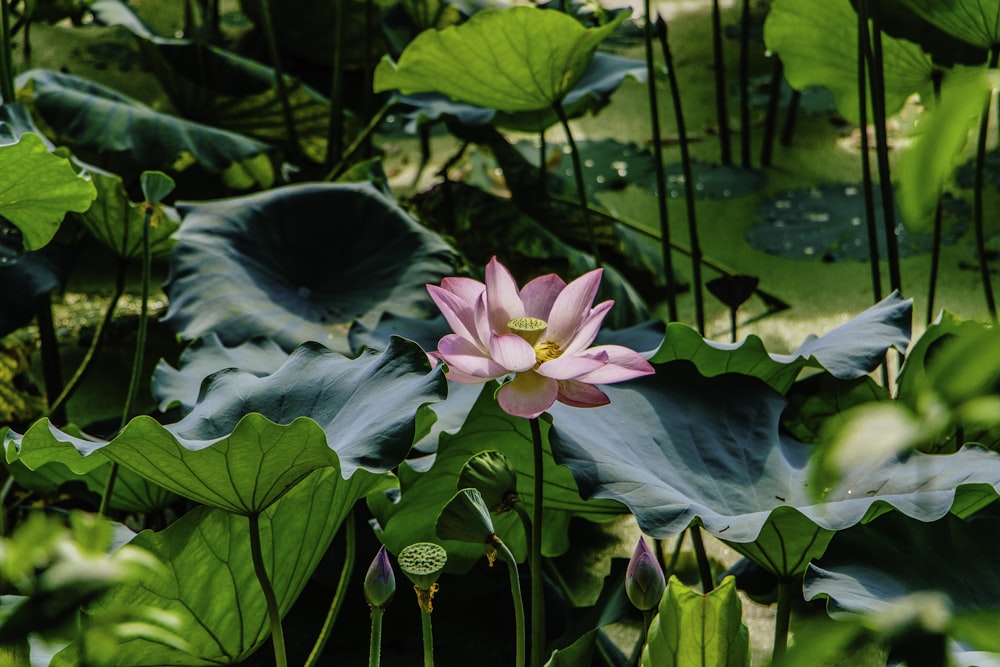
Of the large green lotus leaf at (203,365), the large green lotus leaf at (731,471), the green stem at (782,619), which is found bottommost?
the large green lotus leaf at (203,365)

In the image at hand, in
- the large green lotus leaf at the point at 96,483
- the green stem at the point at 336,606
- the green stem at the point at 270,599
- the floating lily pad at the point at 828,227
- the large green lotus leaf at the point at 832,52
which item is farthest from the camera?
the floating lily pad at the point at 828,227

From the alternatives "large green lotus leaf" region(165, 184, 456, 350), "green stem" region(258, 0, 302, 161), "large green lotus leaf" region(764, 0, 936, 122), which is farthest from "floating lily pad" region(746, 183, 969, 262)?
"green stem" region(258, 0, 302, 161)

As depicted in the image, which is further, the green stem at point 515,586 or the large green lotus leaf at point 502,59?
the large green lotus leaf at point 502,59

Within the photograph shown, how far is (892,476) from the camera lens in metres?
0.86

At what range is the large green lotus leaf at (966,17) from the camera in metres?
1.19

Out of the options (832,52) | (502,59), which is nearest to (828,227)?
(832,52)

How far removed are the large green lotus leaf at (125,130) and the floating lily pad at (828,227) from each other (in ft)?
3.32

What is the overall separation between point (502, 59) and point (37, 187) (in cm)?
65

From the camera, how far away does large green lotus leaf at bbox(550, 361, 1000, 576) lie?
766 millimetres

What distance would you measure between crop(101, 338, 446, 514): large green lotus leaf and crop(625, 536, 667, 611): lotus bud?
0.19 meters

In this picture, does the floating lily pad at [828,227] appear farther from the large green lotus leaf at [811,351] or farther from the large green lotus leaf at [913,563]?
the large green lotus leaf at [913,563]

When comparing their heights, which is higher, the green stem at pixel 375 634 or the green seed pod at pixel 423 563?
the green seed pod at pixel 423 563

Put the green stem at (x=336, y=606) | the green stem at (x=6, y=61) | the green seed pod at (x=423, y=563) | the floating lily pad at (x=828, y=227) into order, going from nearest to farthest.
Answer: the green seed pod at (x=423, y=563), the green stem at (x=336, y=606), the green stem at (x=6, y=61), the floating lily pad at (x=828, y=227)

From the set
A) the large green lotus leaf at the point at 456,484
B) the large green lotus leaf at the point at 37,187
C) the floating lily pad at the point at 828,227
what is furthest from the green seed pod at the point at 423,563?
the floating lily pad at the point at 828,227
